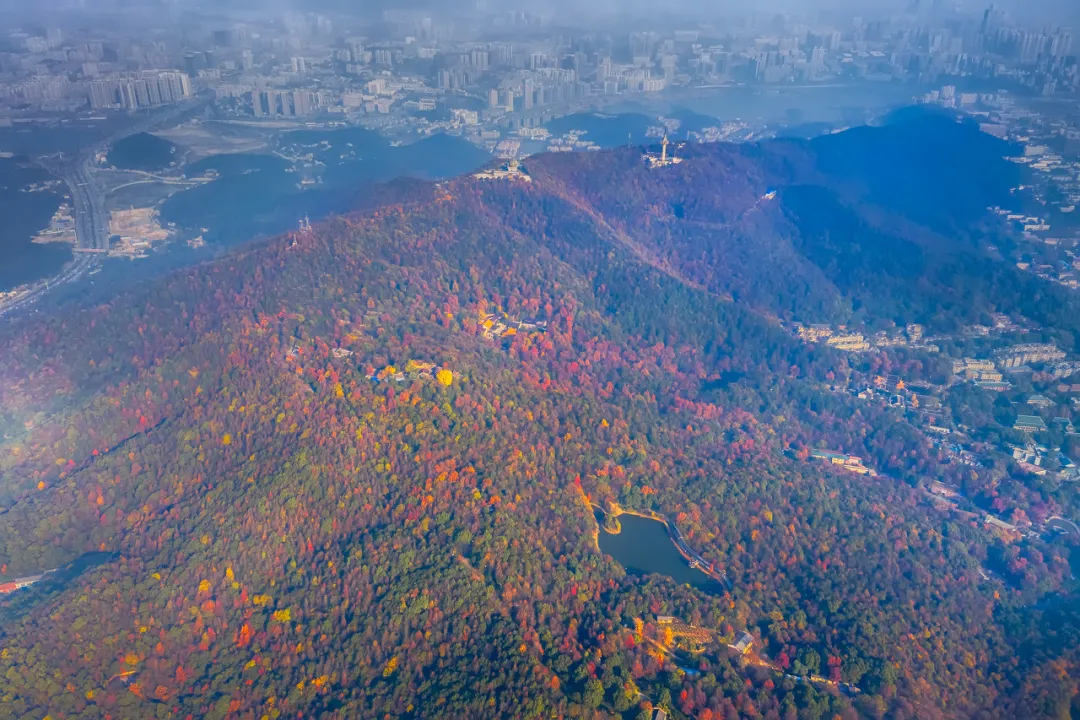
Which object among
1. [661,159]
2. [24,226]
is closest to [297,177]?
[24,226]

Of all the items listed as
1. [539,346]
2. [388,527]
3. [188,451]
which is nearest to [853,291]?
[539,346]

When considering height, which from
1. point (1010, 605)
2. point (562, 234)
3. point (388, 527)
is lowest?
point (1010, 605)

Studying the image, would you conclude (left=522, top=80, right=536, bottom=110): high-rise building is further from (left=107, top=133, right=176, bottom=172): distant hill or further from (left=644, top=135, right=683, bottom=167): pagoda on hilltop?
(left=107, top=133, right=176, bottom=172): distant hill

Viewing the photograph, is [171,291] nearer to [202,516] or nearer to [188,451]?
[188,451]

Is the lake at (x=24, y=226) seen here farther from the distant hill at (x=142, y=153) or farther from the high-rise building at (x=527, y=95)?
the high-rise building at (x=527, y=95)

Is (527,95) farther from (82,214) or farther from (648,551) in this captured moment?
(648,551)
